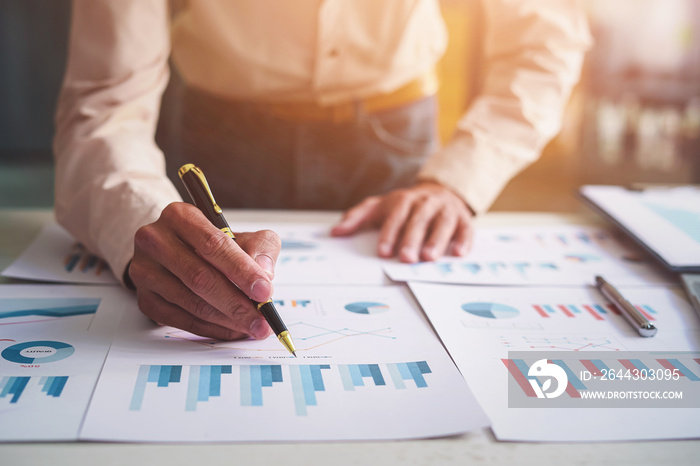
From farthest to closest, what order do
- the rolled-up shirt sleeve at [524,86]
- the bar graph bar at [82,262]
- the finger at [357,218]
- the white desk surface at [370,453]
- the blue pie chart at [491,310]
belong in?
the rolled-up shirt sleeve at [524,86]
the finger at [357,218]
the bar graph bar at [82,262]
the blue pie chart at [491,310]
the white desk surface at [370,453]

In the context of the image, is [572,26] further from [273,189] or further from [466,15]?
[466,15]

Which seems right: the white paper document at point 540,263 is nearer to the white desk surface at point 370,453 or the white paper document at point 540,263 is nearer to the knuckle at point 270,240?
the knuckle at point 270,240

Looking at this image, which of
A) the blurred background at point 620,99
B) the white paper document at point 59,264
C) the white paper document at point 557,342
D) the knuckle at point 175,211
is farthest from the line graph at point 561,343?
the blurred background at point 620,99

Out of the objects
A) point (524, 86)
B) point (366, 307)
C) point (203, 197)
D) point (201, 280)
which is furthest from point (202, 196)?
point (524, 86)

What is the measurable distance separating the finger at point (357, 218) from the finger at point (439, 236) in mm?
101

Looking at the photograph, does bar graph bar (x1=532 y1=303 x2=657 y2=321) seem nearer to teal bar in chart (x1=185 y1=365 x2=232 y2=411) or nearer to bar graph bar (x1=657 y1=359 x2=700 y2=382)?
bar graph bar (x1=657 y1=359 x2=700 y2=382)

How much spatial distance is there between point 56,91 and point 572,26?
2.99m

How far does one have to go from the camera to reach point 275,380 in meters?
0.47

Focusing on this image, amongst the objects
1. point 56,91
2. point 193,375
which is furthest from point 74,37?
point 56,91

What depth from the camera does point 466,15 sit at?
11.7 ft

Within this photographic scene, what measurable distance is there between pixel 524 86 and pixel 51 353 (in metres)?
0.86

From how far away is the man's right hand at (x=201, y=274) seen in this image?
517 mm

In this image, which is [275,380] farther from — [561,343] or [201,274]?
[561,343]

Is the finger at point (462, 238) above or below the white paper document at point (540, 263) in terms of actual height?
above
